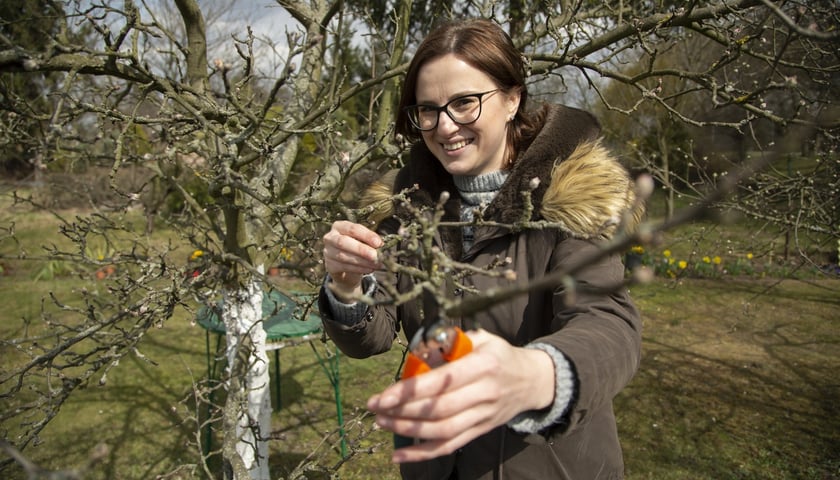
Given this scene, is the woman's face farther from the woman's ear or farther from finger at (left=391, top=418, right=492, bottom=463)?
finger at (left=391, top=418, right=492, bottom=463)

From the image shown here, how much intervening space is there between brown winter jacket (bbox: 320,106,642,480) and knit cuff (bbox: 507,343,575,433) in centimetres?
32

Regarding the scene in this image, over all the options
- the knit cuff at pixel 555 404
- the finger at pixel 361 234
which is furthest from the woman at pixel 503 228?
the knit cuff at pixel 555 404

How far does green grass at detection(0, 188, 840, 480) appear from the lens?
15.0 ft

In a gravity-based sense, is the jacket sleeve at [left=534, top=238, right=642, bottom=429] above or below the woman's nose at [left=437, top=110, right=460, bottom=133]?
below

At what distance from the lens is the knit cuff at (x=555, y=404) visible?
988 mm

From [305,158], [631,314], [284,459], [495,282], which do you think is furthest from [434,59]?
[305,158]

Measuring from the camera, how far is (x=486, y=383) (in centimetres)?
82

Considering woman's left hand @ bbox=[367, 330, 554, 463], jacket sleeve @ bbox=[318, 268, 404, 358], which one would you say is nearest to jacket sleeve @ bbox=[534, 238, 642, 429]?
woman's left hand @ bbox=[367, 330, 554, 463]

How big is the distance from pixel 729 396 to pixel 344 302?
5.32 m

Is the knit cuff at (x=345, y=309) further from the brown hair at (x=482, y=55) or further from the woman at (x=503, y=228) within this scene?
the brown hair at (x=482, y=55)

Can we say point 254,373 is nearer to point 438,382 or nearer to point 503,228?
point 503,228

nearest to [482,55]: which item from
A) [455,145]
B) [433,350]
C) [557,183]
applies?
[455,145]

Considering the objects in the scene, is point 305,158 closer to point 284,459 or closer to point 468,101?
point 284,459

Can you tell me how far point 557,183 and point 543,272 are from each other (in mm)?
256
